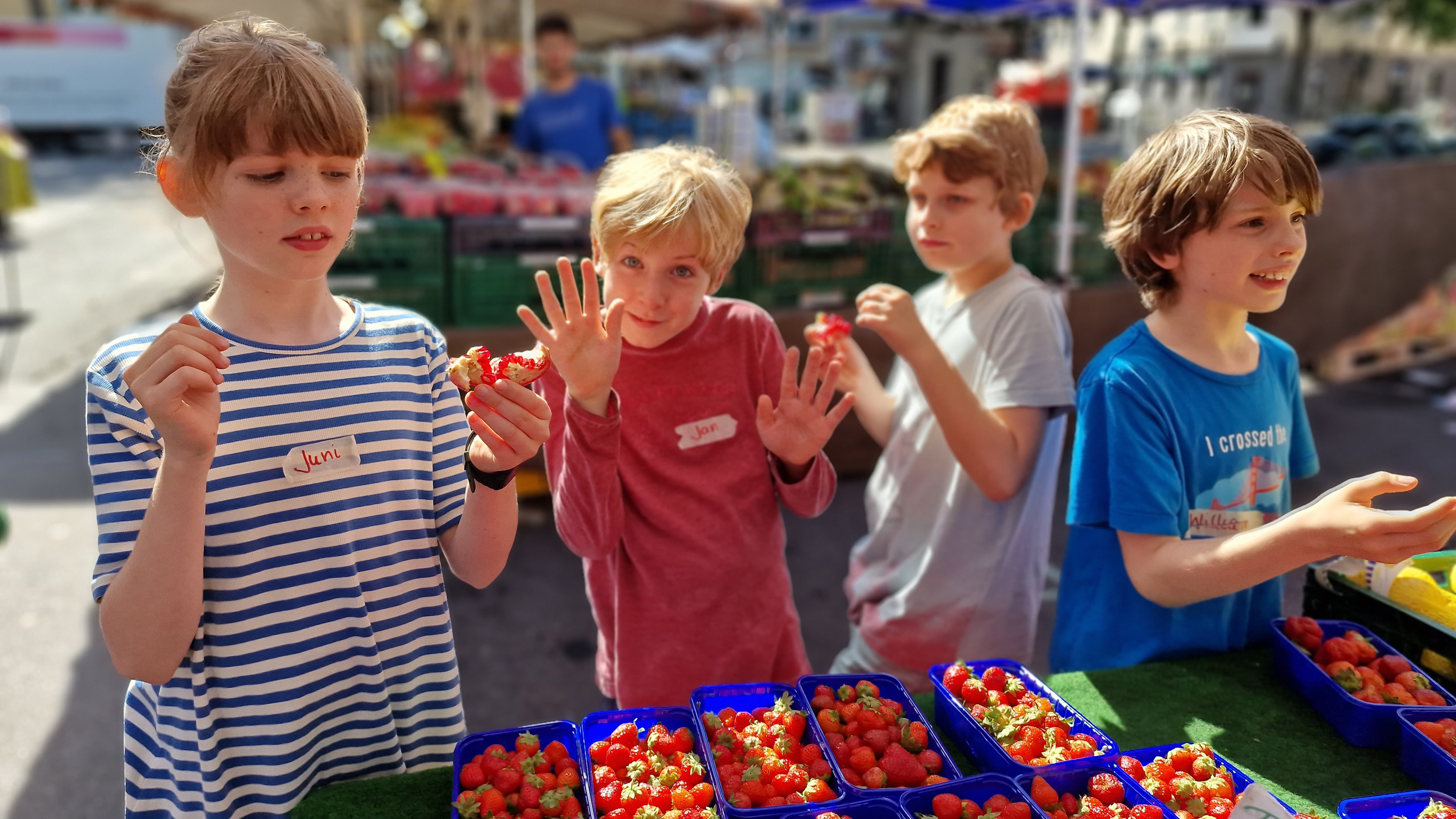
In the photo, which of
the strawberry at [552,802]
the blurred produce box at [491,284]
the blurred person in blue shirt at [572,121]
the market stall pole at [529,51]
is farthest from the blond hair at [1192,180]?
the market stall pole at [529,51]

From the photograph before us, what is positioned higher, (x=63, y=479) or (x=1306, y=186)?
(x=1306, y=186)

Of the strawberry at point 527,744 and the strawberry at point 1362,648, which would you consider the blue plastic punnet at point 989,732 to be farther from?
the strawberry at point 527,744

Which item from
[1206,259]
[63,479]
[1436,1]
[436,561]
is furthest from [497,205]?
[1436,1]

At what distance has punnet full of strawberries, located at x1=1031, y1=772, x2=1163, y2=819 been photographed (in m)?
1.38

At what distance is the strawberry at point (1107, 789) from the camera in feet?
4.66

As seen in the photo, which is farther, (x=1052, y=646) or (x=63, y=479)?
(x=63, y=479)

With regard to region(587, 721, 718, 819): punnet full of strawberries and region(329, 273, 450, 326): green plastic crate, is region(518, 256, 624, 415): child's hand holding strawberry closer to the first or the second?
region(587, 721, 718, 819): punnet full of strawberries

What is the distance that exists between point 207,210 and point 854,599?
1.71 metres

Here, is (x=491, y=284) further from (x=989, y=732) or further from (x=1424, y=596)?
(x=1424, y=596)

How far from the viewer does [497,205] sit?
15.8 feet

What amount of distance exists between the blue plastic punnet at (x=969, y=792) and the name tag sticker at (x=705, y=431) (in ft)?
2.39

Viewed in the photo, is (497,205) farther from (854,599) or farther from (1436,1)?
(1436,1)

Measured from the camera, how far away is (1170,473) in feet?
5.46

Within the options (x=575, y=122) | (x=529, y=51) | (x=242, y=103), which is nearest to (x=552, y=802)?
(x=242, y=103)
